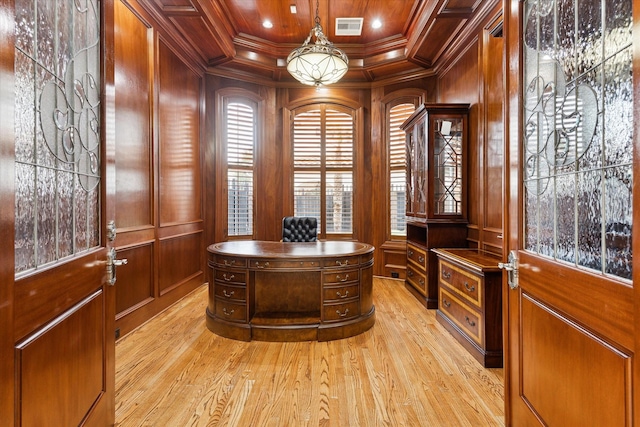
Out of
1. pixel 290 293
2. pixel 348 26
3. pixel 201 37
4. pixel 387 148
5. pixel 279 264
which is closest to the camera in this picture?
pixel 279 264

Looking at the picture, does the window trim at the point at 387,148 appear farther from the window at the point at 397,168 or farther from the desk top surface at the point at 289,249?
the desk top surface at the point at 289,249

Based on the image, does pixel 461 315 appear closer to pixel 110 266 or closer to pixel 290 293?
pixel 290 293

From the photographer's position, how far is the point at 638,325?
0.90 m

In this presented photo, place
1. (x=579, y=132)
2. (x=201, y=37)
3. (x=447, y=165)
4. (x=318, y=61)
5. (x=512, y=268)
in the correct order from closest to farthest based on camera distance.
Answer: (x=579, y=132)
(x=512, y=268)
(x=318, y=61)
(x=447, y=165)
(x=201, y=37)

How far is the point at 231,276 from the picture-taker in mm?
3100

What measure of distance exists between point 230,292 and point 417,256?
2522 mm

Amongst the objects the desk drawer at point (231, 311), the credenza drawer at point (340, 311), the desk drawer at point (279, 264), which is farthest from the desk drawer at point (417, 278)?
the desk drawer at point (231, 311)

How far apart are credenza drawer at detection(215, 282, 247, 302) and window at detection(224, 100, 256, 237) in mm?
2187

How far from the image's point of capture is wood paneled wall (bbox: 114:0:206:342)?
Answer: 3.19 metres

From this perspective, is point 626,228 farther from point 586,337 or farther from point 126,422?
point 126,422

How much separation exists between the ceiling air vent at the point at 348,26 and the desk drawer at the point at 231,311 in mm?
3881

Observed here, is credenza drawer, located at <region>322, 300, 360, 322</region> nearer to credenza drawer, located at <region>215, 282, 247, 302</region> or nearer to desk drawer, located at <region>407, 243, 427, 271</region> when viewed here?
credenza drawer, located at <region>215, 282, 247, 302</region>

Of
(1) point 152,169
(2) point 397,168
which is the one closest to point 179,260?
(1) point 152,169

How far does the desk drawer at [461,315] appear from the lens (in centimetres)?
275
